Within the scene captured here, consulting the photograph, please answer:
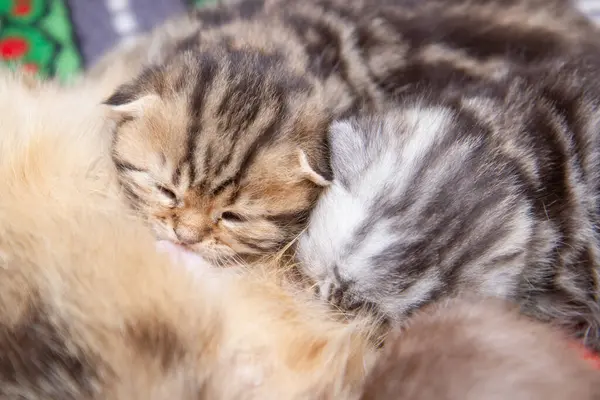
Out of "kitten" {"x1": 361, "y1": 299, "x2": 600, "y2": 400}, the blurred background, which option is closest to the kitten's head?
"kitten" {"x1": 361, "y1": 299, "x2": 600, "y2": 400}

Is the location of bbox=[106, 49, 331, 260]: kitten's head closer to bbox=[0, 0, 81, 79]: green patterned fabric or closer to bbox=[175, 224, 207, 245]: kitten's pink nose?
bbox=[175, 224, 207, 245]: kitten's pink nose

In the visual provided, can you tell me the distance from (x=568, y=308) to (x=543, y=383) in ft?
1.23

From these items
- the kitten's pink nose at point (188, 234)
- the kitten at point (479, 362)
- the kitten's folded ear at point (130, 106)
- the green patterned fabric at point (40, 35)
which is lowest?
the kitten's pink nose at point (188, 234)

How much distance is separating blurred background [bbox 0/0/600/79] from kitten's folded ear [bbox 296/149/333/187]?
775 mm

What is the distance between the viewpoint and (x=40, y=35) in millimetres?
1581

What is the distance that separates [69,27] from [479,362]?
53.0 inches

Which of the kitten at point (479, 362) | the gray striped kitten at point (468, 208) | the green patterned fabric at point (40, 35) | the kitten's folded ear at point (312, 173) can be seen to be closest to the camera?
the kitten at point (479, 362)

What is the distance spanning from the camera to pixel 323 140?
108 cm

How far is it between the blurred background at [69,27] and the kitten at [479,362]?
115cm

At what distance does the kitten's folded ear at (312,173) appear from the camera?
0.98 meters

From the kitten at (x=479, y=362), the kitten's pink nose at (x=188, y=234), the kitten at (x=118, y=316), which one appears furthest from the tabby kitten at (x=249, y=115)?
the kitten at (x=479, y=362)

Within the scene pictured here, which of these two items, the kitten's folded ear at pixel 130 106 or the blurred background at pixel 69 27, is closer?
the kitten's folded ear at pixel 130 106

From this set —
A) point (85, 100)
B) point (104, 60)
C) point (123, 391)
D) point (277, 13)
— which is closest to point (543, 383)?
point (123, 391)

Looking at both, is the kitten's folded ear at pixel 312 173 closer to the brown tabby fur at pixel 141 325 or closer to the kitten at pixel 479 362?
the brown tabby fur at pixel 141 325
